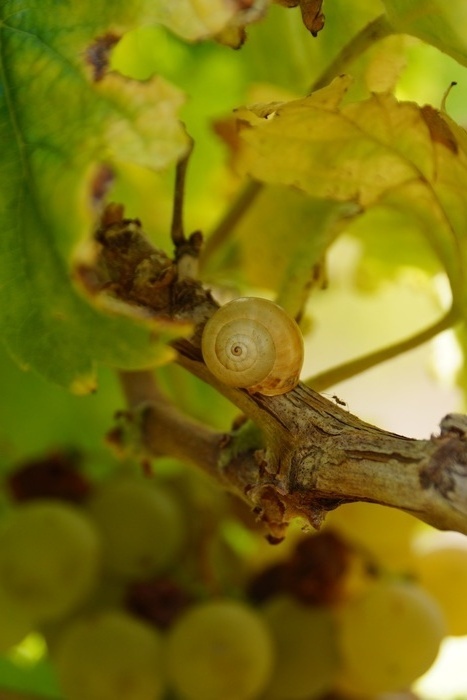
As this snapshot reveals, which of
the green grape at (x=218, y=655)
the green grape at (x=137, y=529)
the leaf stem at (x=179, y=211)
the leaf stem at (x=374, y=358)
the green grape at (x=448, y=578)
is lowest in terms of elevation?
the green grape at (x=137, y=529)

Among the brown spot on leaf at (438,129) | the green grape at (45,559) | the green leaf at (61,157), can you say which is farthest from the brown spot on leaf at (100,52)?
the green grape at (45,559)

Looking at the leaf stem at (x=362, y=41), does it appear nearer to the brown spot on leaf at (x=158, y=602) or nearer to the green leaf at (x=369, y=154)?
the green leaf at (x=369, y=154)

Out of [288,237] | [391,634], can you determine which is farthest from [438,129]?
[391,634]

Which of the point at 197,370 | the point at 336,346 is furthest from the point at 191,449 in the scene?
the point at 336,346

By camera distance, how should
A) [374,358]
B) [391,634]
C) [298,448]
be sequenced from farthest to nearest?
1. [391,634]
2. [374,358]
3. [298,448]

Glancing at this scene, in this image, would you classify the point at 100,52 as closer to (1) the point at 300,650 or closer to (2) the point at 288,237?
(2) the point at 288,237

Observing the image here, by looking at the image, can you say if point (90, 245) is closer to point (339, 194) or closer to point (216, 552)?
point (339, 194)

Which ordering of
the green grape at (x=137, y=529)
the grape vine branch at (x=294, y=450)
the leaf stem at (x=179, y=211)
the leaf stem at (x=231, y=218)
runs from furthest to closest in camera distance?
the green grape at (x=137, y=529)
the leaf stem at (x=231, y=218)
the leaf stem at (x=179, y=211)
the grape vine branch at (x=294, y=450)
